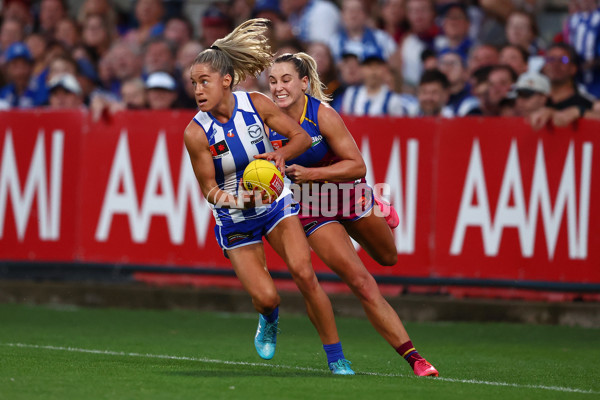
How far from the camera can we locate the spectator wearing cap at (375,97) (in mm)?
12680

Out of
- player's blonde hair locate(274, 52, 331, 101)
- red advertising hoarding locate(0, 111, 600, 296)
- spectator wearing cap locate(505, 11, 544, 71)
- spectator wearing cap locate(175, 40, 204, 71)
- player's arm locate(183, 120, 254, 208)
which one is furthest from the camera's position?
spectator wearing cap locate(175, 40, 204, 71)

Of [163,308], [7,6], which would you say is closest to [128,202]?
[163,308]

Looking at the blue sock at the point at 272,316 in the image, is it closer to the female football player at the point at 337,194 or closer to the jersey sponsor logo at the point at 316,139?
the female football player at the point at 337,194

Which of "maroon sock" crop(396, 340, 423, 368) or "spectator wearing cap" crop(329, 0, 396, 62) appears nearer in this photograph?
"maroon sock" crop(396, 340, 423, 368)

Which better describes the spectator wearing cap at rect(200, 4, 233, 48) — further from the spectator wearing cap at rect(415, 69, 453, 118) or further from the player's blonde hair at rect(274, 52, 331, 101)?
the player's blonde hair at rect(274, 52, 331, 101)

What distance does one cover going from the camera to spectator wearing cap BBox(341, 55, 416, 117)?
12.7 m

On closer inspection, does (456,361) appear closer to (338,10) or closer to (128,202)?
(128,202)

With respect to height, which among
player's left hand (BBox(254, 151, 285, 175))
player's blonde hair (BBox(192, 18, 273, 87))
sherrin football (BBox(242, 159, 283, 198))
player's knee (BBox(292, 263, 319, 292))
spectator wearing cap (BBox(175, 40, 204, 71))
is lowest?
player's knee (BBox(292, 263, 319, 292))

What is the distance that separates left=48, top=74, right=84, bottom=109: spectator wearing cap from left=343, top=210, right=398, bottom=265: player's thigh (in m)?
6.36

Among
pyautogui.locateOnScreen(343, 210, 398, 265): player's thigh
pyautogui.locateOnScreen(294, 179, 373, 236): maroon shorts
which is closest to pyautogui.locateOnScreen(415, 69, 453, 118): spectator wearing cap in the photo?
pyautogui.locateOnScreen(343, 210, 398, 265): player's thigh

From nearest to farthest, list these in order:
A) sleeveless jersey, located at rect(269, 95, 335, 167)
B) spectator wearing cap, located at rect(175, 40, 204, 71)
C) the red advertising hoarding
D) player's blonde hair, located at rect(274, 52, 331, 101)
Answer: sleeveless jersey, located at rect(269, 95, 335, 167) < player's blonde hair, located at rect(274, 52, 331, 101) < the red advertising hoarding < spectator wearing cap, located at rect(175, 40, 204, 71)

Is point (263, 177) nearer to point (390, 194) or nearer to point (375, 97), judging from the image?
point (390, 194)

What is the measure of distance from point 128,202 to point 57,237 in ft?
3.15

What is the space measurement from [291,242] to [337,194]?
63 centimetres
